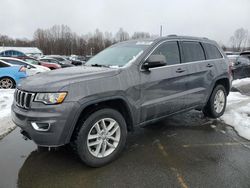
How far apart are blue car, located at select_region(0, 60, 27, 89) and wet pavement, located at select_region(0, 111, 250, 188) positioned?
529cm

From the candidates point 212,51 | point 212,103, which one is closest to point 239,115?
point 212,103

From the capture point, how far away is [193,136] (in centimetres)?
452

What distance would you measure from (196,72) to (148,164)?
7.20ft

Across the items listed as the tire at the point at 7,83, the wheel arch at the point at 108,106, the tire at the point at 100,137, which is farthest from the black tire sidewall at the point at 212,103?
the tire at the point at 7,83

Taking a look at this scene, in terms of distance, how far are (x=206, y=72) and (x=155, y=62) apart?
1.81 m

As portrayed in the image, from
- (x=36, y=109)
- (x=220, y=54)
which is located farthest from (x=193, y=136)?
(x=36, y=109)

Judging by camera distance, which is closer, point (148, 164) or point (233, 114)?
point (148, 164)

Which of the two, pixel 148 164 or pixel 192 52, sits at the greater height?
pixel 192 52

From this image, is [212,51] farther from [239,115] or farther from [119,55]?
[119,55]

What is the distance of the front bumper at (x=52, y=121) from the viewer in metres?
2.82

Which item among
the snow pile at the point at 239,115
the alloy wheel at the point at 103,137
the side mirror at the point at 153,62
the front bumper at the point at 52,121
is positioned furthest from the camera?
the snow pile at the point at 239,115

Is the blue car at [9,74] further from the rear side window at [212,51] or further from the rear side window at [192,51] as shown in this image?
the rear side window at [212,51]

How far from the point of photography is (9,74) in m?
9.17

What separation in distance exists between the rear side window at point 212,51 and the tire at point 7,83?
7575 millimetres
